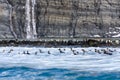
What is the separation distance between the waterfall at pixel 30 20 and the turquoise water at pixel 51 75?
25.6 metres

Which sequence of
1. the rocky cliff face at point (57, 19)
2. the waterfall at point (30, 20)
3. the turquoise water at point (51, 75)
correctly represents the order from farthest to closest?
the rocky cliff face at point (57, 19) → the waterfall at point (30, 20) → the turquoise water at point (51, 75)

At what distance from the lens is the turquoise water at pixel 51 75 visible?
14986mm

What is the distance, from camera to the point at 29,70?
17406 millimetres

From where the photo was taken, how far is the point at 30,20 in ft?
144

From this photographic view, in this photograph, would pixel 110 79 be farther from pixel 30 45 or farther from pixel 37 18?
pixel 37 18

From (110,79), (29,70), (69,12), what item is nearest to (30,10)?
(69,12)

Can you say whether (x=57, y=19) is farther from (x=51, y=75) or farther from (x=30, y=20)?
(x=51, y=75)

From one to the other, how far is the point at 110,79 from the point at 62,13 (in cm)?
3069

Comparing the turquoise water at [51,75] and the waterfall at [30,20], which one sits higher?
the turquoise water at [51,75]

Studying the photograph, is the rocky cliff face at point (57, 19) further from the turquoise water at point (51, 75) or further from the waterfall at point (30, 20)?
the turquoise water at point (51, 75)

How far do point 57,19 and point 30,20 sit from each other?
3.16 metres

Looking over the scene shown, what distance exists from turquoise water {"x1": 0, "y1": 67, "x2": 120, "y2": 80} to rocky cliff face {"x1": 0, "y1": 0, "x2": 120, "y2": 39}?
25.8 meters

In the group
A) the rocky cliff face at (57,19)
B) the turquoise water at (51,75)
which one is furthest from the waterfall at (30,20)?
the turquoise water at (51,75)

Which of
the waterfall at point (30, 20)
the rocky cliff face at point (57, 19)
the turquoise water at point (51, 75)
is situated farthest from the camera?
the rocky cliff face at point (57, 19)
